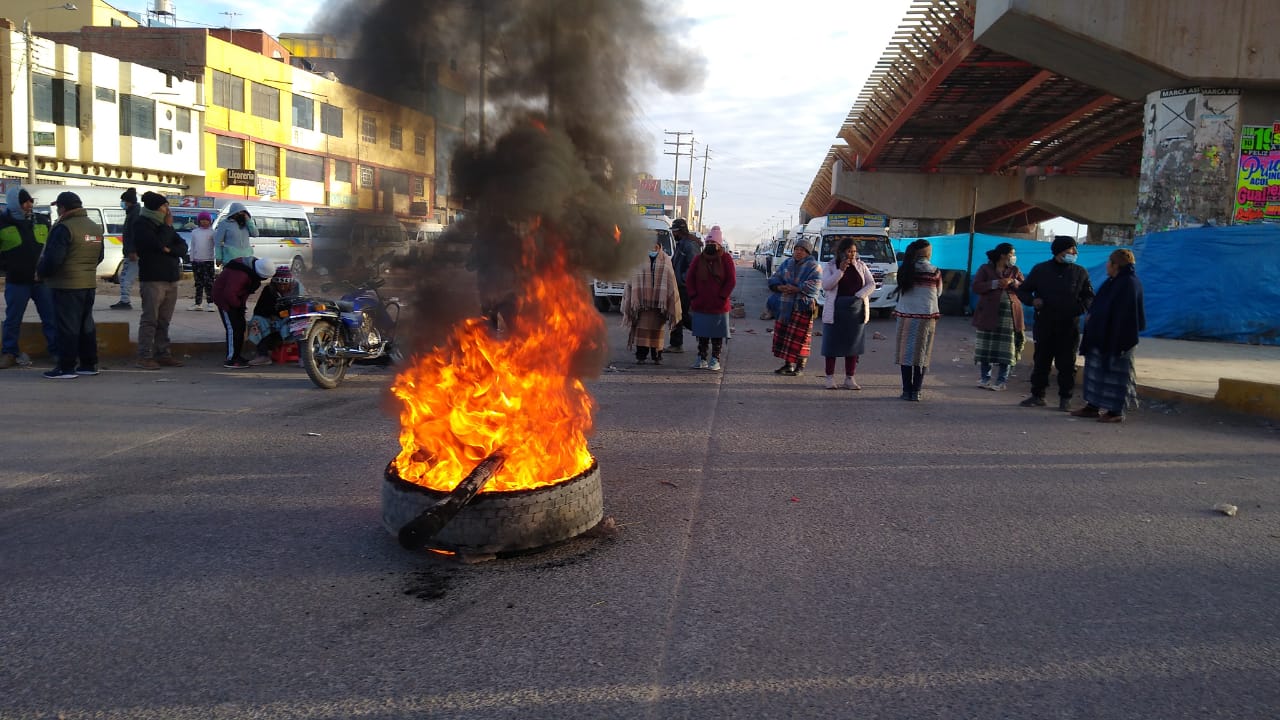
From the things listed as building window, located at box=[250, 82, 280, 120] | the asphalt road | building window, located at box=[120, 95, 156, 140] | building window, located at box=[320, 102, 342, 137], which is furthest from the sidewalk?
building window, located at box=[250, 82, 280, 120]

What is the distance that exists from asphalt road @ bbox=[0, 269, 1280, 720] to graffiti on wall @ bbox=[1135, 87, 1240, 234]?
9874 mm

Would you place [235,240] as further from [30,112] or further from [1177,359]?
[30,112]

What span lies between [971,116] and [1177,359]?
1583 cm

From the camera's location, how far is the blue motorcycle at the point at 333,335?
29.1 feet

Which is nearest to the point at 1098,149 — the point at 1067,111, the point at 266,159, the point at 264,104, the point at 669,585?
the point at 1067,111

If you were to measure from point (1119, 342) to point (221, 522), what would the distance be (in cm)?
742

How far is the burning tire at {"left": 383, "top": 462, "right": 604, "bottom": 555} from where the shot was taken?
13.4 ft

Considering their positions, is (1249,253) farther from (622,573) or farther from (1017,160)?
(1017,160)

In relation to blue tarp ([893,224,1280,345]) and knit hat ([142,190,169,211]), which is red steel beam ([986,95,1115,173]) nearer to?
blue tarp ([893,224,1280,345])

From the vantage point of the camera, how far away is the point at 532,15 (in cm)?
438

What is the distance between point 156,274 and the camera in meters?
9.82

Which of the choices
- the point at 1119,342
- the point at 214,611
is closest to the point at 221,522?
the point at 214,611

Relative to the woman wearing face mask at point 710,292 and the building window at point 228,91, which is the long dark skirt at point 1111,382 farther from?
the building window at point 228,91

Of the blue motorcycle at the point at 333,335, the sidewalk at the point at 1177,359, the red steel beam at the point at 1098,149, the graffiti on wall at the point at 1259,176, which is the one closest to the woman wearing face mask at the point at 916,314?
the sidewalk at the point at 1177,359
